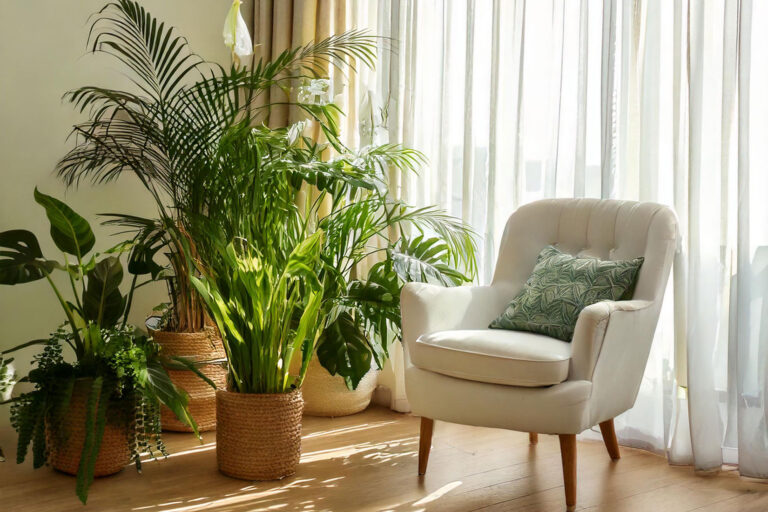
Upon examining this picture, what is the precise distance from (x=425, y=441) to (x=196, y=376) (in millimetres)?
981

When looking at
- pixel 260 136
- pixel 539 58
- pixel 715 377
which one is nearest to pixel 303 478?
pixel 260 136

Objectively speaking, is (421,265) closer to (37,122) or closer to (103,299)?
(103,299)

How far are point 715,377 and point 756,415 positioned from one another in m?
0.20

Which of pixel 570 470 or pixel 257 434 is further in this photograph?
pixel 257 434

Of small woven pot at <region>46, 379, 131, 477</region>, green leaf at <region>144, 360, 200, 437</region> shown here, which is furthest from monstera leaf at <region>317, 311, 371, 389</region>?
small woven pot at <region>46, 379, 131, 477</region>

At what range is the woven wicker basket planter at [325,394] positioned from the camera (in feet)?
10.9

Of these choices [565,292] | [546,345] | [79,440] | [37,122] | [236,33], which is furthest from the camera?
[37,122]

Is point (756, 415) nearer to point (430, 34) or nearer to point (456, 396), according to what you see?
point (456, 396)

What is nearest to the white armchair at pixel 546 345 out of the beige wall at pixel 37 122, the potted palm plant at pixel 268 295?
the potted palm plant at pixel 268 295

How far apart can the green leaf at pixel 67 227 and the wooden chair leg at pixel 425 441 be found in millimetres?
1232

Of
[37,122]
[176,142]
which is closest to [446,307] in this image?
[176,142]

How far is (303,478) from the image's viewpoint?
2.57 metres

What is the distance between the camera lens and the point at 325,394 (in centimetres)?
333

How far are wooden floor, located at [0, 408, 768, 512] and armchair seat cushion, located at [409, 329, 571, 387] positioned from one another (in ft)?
1.26
